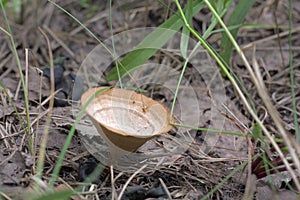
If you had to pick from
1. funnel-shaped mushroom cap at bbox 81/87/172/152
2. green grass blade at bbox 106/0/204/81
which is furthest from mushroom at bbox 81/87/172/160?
green grass blade at bbox 106/0/204/81

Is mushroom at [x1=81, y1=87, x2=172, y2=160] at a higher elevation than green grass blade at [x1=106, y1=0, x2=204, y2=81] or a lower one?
lower

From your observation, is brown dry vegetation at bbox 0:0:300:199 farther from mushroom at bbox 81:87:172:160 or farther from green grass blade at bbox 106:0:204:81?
green grass blade at bbox 106:0:204:81

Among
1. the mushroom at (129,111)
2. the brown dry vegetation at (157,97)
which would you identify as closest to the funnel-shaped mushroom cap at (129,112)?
the mushroom at (129,111)

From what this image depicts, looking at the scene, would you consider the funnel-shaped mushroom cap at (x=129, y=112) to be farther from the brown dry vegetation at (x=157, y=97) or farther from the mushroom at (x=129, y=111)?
the brown dry vegetation at (x=157, y=97)

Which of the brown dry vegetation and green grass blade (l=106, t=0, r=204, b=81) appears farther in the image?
green grass blade (l=106, t=0, r=204, b=81)

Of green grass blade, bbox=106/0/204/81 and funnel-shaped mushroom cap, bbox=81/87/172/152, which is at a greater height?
green grass blade, bbox=106/0/204/81

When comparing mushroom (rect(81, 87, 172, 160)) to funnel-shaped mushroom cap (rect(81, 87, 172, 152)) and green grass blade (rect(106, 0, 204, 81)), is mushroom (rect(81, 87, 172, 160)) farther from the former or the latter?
green grass blade (rect(106, 0, 204, 81))

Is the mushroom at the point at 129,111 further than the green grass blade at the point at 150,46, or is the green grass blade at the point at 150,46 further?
the green grass blade at the point at 150,46

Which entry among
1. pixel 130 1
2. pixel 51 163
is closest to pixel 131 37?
pixel 130 1

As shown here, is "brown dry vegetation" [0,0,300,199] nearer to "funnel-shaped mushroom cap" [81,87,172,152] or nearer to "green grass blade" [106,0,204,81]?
"funnel-shaped mushroom cap" [81,87,172,152]
